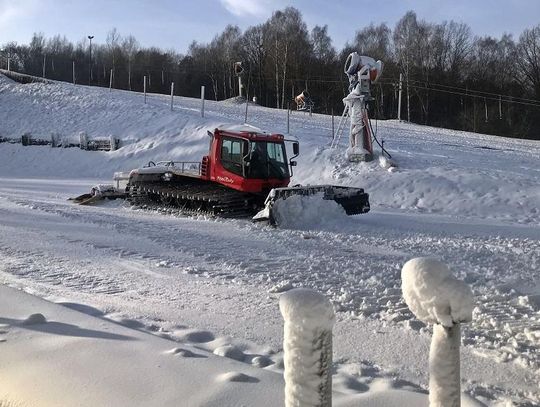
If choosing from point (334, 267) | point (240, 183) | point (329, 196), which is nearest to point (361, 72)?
point (240, 183)

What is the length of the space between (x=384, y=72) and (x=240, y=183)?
5352 centimetres

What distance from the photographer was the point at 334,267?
8234 mm

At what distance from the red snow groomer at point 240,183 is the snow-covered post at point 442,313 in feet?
31.6

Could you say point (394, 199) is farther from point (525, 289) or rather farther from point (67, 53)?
point (67, 53)

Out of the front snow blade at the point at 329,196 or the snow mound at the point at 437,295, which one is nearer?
the snow mound at the point at 437,295

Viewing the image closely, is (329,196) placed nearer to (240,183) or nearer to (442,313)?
(240,183)

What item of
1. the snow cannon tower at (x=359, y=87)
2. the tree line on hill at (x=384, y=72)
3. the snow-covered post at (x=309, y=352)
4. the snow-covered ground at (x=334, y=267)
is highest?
the tree line on hill at (x=384, y=72)

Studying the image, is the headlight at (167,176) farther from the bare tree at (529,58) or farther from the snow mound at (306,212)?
the bare tree at (529,58)

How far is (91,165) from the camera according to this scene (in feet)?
89.6

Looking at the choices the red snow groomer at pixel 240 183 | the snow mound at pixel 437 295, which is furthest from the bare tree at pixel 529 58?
the snow mound at pixel 437 295

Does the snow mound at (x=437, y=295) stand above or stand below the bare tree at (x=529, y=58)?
below

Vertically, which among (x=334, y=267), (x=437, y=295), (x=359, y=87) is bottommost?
(x=334, y=267)

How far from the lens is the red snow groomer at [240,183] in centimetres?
1305

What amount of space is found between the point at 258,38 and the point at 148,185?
64.4 m
